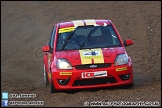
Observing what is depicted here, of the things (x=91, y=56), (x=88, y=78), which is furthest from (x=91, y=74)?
(x=91, y=56)

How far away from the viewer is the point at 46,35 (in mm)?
21828

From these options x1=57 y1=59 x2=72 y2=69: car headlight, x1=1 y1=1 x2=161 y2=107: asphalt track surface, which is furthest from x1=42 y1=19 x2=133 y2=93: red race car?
x1=1 y1=1 x2=161 y2=107: asphalt track surface

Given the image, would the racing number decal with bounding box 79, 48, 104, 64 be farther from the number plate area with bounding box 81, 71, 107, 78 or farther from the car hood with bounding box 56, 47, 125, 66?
the number plate area with bounding box 81, 71, 107, 78

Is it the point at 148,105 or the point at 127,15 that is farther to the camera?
the point at 127,15

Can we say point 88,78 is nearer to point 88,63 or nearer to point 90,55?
point 88,63

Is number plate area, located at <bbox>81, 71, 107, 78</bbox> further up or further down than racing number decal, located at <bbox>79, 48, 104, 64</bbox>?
further down

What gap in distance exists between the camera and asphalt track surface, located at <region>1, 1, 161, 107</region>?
9930 millimetres

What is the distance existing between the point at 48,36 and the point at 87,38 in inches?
410

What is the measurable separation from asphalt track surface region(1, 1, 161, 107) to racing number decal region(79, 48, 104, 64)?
59 centimetres

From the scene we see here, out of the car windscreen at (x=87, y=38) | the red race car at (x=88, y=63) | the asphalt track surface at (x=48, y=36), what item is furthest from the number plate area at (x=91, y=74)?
the car windscreen at (x=87, y=38)

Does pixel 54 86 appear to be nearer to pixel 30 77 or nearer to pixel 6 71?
pixel 30 77

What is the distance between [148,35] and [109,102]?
10.6m

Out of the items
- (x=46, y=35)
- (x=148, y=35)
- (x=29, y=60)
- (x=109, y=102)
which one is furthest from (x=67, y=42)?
(x=46, y=35)

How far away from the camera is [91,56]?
410 inches
